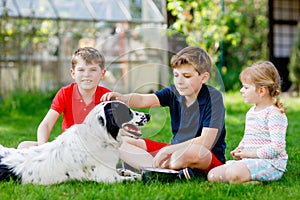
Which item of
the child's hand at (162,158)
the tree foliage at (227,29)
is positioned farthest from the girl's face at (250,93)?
the tree foliage at (227,29)

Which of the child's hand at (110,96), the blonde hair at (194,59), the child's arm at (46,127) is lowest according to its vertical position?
the child's arm at (46,127)

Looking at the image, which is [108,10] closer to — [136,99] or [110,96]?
[136,99]

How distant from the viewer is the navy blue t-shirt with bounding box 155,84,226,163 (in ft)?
10.8

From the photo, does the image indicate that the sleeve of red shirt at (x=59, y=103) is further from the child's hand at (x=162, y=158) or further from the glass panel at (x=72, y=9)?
the glass panel at (x=72, y=9)

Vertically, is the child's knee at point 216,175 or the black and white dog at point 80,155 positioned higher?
the black and white dog at point 80,155

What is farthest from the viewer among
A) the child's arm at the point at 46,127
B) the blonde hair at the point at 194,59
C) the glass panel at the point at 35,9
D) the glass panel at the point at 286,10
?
the glass panel at the point at 286,10

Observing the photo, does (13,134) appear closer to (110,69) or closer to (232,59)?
(110,69)

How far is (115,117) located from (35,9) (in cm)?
714

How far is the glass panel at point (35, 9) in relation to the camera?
31.3ft

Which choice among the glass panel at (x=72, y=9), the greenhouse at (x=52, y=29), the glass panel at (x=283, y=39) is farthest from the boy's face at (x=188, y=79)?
the glass panel at (x=283, y=39)

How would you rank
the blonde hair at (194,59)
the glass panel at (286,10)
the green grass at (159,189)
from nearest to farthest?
the green grass at (159,189) → the blonde hair at (194,59) → the glass panel at (286,10)

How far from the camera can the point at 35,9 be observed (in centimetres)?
966

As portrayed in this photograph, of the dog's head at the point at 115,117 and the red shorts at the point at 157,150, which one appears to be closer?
the dog's head at the point at 115,117

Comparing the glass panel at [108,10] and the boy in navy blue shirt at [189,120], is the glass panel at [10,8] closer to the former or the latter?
the glass panel at [108,10]
